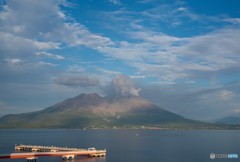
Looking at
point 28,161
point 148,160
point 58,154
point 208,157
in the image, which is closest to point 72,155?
point 58,154

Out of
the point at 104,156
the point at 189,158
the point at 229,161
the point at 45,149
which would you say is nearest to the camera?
the point at 229,161

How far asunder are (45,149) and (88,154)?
2987 cm

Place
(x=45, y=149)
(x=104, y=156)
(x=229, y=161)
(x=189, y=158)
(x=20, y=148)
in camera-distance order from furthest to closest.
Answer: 1. (x=20, y=148)
2. (x=45, y=149)
3. (x=104, y=156)
4. (x=189, y=158)
5. (x=229, y=161)

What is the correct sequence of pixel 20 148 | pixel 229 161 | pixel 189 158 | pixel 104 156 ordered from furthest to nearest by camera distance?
pixel 20 148 → pixel 104 156 → pixel 189 158 → pixel 229 161

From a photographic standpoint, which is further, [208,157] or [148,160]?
[208,157]

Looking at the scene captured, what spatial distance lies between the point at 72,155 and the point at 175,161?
41486 mm

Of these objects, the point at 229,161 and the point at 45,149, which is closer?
the point at 229,161

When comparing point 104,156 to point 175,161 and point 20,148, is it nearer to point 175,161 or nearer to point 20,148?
point 175,161

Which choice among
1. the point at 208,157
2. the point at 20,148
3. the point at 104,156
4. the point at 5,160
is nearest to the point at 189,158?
the point at 208,157

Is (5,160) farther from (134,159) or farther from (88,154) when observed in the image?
(134,159)

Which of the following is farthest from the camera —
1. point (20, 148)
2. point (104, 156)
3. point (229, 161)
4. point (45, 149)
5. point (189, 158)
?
point (20, 148)

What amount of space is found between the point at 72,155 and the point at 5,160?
2593cm

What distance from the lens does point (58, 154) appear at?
444 ft

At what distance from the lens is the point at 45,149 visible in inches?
6501
